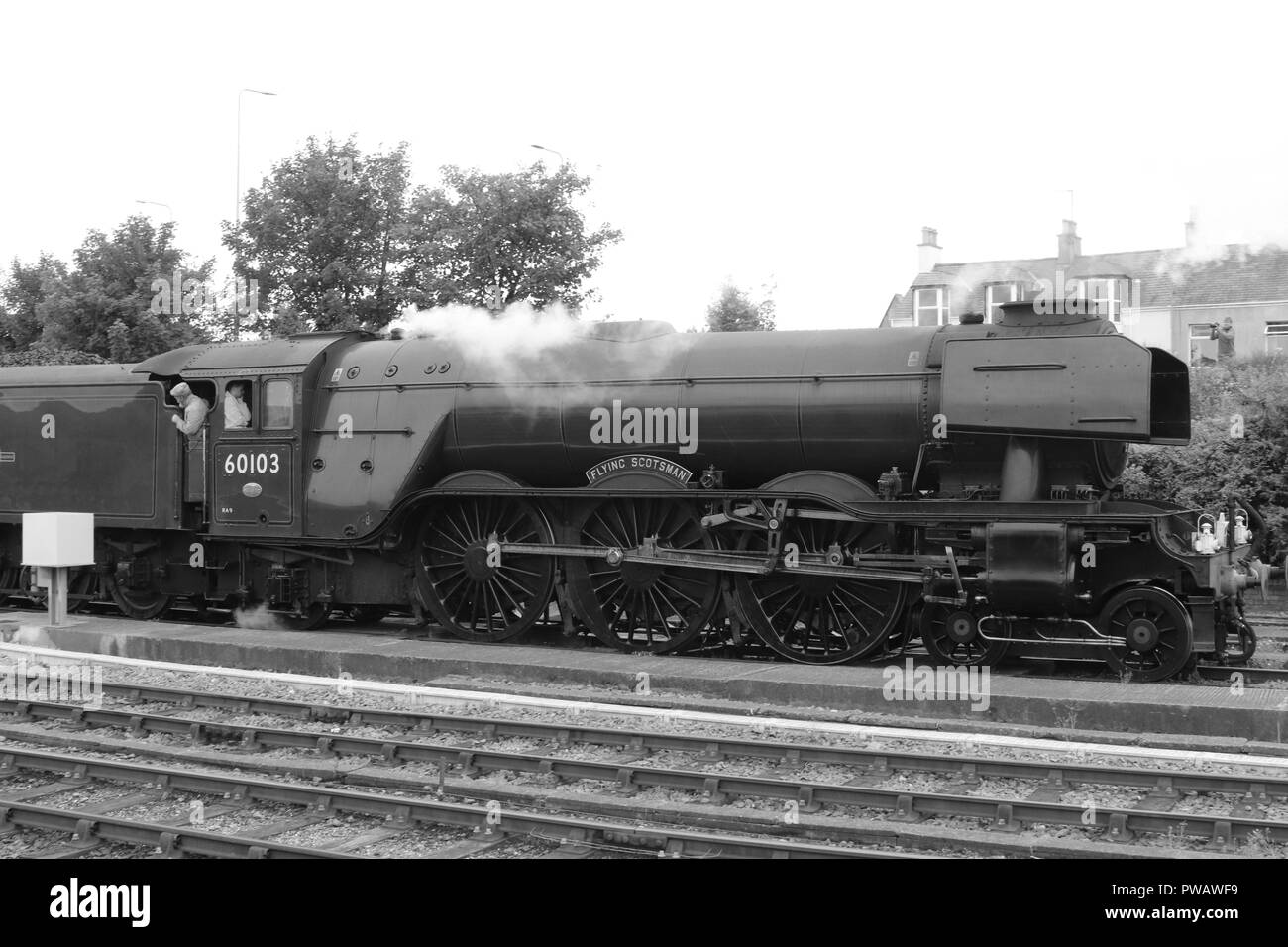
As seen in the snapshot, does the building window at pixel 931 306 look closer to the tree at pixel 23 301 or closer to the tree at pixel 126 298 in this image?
the tree at pixel 126 298

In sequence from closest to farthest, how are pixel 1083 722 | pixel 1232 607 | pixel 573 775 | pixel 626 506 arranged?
pixel 573 775 < pixel 1083 722 < pixel 1232 607 < pixel 626 506

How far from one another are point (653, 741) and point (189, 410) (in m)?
7.66

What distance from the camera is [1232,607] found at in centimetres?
1066

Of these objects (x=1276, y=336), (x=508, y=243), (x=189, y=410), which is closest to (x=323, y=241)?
(x=508, y=243)

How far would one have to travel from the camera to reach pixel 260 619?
46.8 feet

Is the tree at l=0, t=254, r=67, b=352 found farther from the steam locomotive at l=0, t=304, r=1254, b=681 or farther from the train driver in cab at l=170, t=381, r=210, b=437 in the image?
the train driver in cab at l=170, t=381, r=210, b=437

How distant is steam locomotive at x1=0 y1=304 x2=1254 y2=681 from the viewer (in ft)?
33.3

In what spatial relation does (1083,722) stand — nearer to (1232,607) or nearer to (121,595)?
(1232,607)

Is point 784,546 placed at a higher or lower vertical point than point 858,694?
higher

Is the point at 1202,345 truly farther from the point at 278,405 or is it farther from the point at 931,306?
the point at 278,405

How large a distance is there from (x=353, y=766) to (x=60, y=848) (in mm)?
1995

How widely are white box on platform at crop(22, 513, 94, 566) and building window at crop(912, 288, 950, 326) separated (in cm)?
2990

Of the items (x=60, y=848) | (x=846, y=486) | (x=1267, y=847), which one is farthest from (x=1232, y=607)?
(x=60, y=848)

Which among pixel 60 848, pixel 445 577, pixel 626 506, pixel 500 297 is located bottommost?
pixel 60 848
